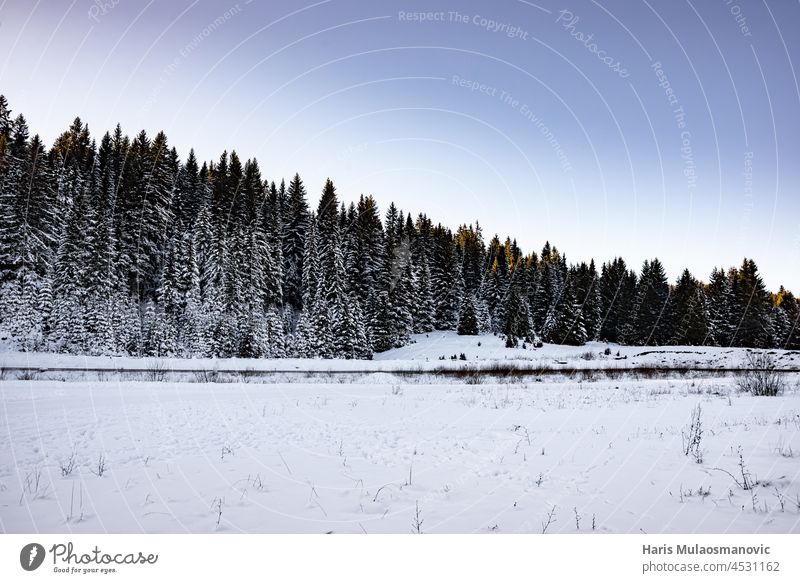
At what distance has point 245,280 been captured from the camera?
39.0 meters

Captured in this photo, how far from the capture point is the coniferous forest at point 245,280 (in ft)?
109

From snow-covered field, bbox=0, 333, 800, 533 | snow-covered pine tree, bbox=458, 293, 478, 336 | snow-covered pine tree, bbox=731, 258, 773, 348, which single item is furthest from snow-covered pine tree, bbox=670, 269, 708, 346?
snow-covered field, bbox=0, 333, 800, 533

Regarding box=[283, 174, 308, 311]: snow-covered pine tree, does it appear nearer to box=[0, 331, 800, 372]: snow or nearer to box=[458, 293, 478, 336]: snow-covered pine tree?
box=[0, 331, 800, 372]: snow

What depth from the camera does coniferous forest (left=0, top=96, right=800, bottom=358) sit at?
33188 mm

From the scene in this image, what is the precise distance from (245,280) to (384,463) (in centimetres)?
3615

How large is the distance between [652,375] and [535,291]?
46.6 meters

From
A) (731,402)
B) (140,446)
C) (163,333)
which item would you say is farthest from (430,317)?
(140,446)

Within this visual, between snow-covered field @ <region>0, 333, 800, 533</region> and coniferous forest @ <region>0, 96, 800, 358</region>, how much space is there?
2646 centimetres

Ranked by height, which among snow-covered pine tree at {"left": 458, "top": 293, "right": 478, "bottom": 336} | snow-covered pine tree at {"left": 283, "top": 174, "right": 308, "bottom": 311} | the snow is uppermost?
snow-covered pine tree at {"left": 283, "top": 174, "right": 308, "bottom": 311}

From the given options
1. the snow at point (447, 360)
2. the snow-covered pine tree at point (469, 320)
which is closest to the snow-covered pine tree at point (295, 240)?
the snow at point (447, 360)

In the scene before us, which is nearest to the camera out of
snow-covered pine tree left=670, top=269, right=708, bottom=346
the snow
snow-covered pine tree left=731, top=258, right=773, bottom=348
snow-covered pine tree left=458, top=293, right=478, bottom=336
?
the snow

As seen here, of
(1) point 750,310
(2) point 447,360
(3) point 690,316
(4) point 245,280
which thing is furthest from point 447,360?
(1) point 750,310
